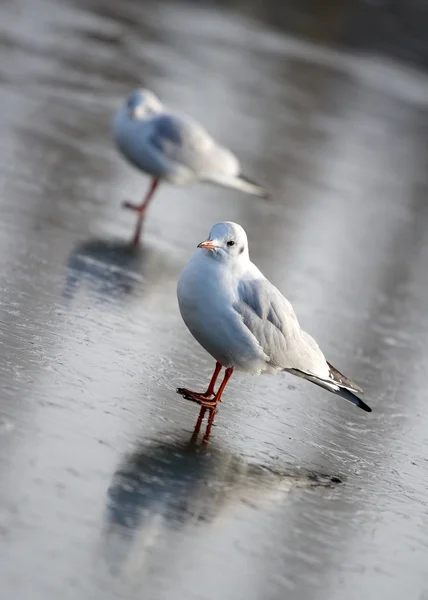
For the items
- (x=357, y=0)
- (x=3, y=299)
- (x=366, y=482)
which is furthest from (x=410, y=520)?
(x=357, y=0)

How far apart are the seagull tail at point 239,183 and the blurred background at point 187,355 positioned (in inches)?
9.6

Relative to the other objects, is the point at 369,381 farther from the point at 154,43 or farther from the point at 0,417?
the point at 154,43

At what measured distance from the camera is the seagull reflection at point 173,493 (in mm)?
4594

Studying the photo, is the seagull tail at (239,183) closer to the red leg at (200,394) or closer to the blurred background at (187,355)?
the blurred background at (187,355)

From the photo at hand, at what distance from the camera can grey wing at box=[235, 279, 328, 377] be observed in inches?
240

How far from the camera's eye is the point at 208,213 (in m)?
11.3

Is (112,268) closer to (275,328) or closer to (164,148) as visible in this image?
(164,148)

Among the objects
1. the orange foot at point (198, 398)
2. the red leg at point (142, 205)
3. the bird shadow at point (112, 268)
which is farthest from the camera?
the red leg at point (142, 205)

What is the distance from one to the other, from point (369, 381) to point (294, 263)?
261cm

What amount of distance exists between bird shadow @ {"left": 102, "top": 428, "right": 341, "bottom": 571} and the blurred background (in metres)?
0.01

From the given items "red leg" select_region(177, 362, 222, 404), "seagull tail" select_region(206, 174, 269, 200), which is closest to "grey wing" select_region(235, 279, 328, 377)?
"red leg" select_region(177, 362, 222, 404)

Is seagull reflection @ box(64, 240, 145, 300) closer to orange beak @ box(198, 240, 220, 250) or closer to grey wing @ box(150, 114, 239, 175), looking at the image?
grey wing @ box(150, 114, 239, 175)

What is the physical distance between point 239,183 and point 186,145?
684mm

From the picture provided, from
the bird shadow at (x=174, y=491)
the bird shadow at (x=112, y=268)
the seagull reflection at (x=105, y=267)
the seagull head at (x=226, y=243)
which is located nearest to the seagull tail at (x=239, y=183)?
the bird shadow at (x=112, y=268)
